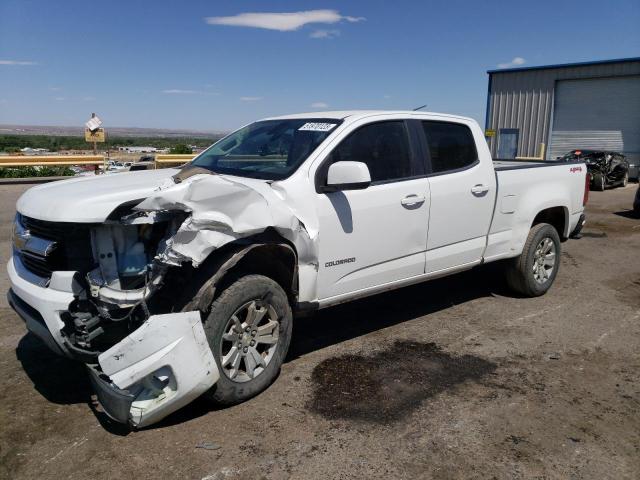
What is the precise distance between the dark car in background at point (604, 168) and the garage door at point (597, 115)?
5.30 m

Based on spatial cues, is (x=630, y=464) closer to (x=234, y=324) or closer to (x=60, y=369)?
(x=234, y=324)

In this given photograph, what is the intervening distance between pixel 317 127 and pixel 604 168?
1700 cm

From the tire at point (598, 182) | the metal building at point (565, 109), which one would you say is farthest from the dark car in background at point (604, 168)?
the metal building at point (565, 109)

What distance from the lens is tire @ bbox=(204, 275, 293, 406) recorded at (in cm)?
348

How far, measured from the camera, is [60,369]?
4.21m

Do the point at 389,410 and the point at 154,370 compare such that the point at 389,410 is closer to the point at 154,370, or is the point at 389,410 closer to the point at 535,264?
the point at 154,370

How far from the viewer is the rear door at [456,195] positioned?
4836 mm

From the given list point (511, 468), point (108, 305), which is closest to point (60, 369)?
point (108, 305)

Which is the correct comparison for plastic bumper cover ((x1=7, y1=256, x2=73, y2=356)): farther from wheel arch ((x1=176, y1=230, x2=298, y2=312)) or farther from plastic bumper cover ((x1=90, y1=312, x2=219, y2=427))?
wheel arch ((x1=176, y1=230, x2=298, y2=312))

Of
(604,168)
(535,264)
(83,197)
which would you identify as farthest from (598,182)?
(83,197)

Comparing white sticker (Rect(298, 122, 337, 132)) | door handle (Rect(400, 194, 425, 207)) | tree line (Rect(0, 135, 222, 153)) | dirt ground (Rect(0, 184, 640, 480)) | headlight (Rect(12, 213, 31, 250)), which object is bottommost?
tree line (Rect(0, 135, 222, 153))

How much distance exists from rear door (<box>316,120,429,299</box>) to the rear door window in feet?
0.76

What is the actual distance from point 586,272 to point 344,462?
5.62 metres

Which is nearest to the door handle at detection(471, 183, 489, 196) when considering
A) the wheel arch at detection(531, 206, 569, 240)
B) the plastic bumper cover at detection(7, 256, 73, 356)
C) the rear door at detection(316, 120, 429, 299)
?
the rear door at detection(316, 120, 429, 299)
